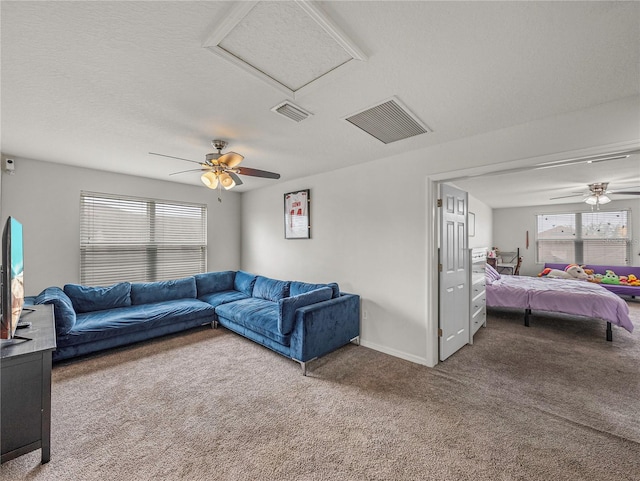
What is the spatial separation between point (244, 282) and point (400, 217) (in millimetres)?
3050

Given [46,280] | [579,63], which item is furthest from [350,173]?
[46,280]

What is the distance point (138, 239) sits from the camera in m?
4.39

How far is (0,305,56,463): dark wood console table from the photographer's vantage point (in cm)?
152

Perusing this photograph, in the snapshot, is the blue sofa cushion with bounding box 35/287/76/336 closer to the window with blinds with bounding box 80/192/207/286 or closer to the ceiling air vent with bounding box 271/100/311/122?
the window with blinds with bounding box 80/192/207/286

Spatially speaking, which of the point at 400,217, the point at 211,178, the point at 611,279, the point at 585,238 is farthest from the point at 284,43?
the point at 585,238

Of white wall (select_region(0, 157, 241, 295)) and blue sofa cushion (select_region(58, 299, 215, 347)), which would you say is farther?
white wall (select_region(0, 157, 241, 295))

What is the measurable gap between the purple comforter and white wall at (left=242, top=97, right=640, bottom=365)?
2.53 m

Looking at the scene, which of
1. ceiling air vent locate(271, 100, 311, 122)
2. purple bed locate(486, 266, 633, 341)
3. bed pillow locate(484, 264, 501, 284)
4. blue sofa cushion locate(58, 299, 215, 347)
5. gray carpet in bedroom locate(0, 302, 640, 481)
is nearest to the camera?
gray carpet in bedroom locate(0, 302, 640, 481)

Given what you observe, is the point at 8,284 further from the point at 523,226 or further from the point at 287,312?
the point at 523,226

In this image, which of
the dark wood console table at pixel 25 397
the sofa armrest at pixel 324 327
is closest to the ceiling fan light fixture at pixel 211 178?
the sofa armrest at pixel 324 327

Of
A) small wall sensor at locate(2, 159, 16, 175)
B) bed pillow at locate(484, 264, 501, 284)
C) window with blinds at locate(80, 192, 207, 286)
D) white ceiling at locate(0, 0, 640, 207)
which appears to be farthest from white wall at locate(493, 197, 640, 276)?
small wall sensor at locate(2, 159, 16, 175)

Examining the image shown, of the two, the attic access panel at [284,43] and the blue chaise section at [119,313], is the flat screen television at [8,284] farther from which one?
the attic access panel at [284,43]

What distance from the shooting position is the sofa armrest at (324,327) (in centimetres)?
281

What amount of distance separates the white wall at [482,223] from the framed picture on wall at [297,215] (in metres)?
3.90
